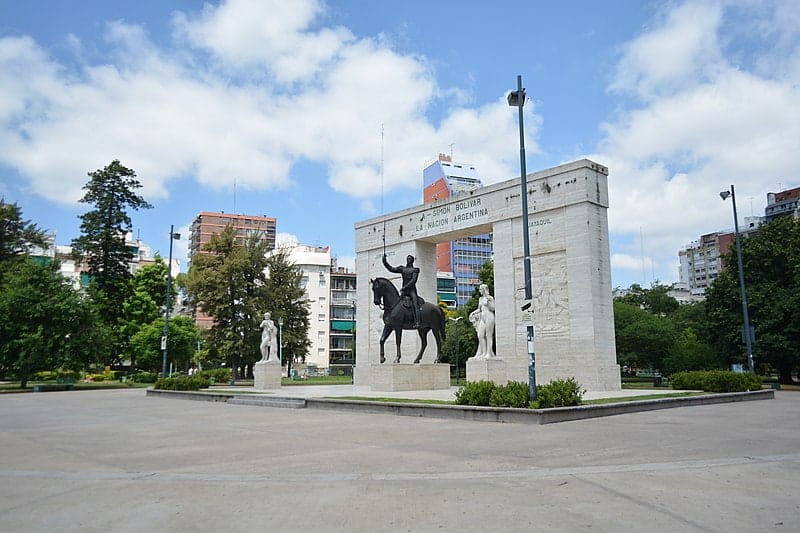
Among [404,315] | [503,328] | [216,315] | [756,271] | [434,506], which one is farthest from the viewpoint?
[216,315]

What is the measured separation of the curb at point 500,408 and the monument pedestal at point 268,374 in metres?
6.53

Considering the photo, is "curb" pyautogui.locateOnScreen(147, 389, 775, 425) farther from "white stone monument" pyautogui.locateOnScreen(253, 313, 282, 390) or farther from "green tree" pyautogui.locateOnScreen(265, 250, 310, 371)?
"green tree" pyautogui.locateOnScreen(265, 250, 310, 371)

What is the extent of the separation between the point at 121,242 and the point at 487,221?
121ft

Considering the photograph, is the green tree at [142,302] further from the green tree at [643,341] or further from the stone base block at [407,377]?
the green tree at [643,341]

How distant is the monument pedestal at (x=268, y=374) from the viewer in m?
31.9

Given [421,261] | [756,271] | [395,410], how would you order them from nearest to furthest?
[395,410]
[421,261]
[756,271]

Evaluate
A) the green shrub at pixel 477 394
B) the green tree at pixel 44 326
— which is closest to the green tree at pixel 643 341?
the green shrub at pixel 477 394

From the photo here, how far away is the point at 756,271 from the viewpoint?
40.1 meters

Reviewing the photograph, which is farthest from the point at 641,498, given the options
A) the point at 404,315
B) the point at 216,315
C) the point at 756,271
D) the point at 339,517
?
the point at 216,315

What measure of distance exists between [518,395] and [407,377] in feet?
39.9

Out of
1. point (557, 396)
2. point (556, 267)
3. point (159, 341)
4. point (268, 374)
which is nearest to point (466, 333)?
point (556, 267)

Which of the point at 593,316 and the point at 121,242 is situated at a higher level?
Result: the point at 121,242

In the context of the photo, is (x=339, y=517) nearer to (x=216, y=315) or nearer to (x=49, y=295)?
(x=49, y=295)

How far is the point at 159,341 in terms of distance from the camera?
5553 cm
